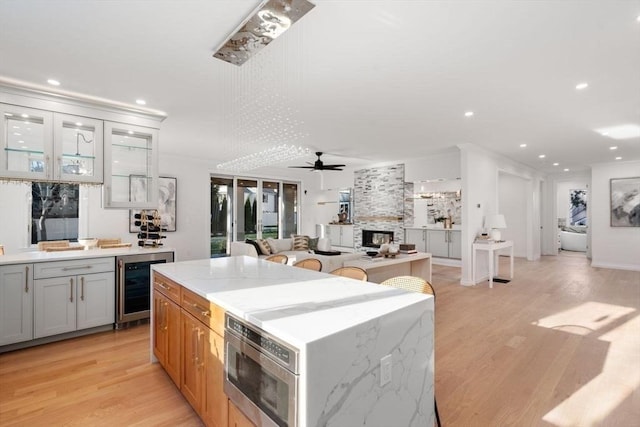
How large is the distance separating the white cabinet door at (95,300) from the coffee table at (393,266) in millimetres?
3011

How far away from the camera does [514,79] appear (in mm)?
3049

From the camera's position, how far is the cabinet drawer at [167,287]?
2.21 metres

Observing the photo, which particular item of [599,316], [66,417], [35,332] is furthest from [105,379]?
[599,316]

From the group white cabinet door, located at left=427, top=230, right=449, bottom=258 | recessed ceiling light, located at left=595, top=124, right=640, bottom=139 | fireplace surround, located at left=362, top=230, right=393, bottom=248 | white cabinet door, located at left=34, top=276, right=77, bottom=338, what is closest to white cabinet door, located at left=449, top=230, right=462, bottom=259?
white cabinet door, located at left=427, top=230, right=449, bottom=258

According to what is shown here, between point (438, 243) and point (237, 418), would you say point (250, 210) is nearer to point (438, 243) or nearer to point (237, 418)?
point (438, 243)

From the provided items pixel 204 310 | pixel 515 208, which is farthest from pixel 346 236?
pixel 204 310

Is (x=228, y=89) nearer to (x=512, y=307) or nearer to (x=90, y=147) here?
(x=90, y=147)

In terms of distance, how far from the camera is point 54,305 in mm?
3182

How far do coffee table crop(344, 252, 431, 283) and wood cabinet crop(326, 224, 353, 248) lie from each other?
13.2ft

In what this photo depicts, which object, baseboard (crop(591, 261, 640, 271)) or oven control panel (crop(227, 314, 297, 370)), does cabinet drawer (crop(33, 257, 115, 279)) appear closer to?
oven control panel (crop(227, 314, 297, 370))

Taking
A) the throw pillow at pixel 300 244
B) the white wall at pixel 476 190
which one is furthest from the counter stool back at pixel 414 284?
the throw pillow at pixel 300 244

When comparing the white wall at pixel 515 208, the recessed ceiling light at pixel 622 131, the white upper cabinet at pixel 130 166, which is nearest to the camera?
the white upper cabinet at pixel 130 166

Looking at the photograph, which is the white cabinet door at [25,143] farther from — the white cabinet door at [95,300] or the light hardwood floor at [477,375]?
the light hardwood floor at [477,375]

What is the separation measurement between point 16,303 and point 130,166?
1803 millimetres
